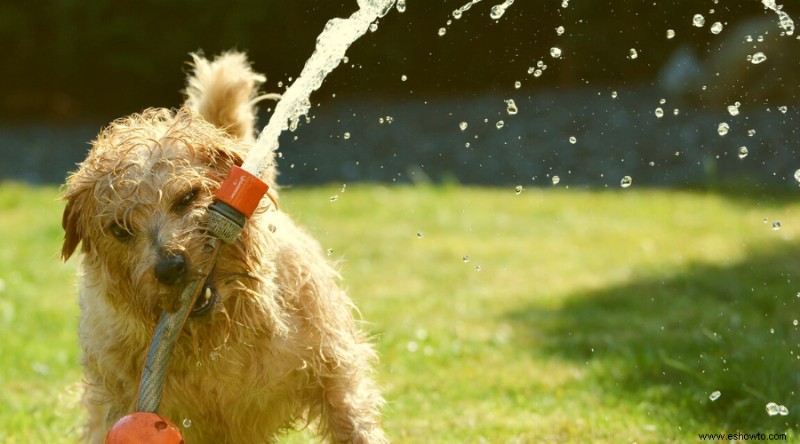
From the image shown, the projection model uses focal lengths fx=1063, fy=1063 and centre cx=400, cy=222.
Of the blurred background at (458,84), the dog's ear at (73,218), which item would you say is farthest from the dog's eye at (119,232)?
the blurred background at (458,84)

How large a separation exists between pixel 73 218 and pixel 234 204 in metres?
0.75

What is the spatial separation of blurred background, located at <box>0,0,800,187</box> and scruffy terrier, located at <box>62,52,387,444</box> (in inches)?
287

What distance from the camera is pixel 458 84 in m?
14.2

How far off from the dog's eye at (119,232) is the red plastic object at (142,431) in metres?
0.60

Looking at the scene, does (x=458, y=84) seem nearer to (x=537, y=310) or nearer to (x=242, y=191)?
(x=537, y=310)

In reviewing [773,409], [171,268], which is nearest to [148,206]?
[171,268]

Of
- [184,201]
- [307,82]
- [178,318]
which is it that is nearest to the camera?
[178,318]

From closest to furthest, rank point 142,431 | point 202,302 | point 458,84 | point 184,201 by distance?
1. point 142,431
2. point 202,302
3. point 184,201
4. point 458,84

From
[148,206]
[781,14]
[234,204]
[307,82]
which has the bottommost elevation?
[148,206]

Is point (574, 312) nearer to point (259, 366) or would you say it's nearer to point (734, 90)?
point (259, 366)

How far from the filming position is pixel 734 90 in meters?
12.3

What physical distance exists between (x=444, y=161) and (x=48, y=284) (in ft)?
17.8

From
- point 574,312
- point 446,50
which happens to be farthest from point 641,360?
point 446,50

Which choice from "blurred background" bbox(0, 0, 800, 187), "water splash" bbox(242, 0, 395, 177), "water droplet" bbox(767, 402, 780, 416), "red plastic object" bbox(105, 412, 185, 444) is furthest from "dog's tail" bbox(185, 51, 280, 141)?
"blurred background" bbox(0, 0, 800, 187)
